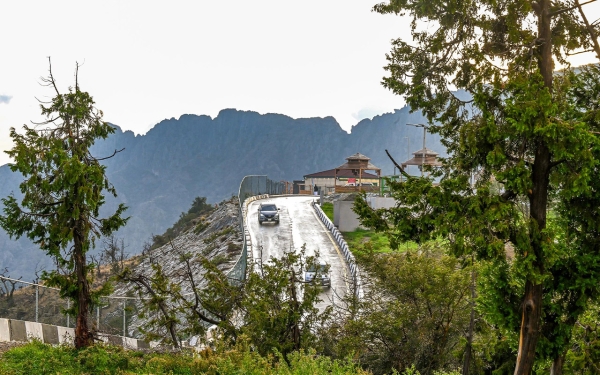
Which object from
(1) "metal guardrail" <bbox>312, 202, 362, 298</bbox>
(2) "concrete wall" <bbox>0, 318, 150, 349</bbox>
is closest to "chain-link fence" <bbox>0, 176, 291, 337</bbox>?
(2) "concrete wall" <bbox>0, 318, 150, 349</bbox>

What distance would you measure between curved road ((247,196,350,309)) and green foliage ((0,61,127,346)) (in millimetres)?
12212

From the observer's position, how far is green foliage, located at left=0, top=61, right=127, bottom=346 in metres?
11.7

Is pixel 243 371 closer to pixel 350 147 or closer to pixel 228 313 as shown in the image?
pixel 228 313

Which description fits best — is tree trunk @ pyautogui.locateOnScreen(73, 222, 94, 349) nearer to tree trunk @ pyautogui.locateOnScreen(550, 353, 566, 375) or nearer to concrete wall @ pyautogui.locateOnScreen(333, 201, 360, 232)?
tree trunk @ pyautogui.locateOnScreen(550, 353, 566, 375)

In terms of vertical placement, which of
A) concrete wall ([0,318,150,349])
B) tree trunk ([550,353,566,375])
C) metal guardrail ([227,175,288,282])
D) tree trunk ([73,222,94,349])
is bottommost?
tree trunk ([550,353,566,375])

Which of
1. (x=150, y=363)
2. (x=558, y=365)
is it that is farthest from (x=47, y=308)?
(x=558, y=365)

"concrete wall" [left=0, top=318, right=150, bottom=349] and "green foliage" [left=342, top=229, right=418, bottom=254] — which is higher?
"green foliage" [left=342, top=229, right=418, bottom=254]

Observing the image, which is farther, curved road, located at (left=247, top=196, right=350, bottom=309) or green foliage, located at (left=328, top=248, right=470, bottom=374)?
curved road, located at (left=247, top=196, right=350, bottom=309)

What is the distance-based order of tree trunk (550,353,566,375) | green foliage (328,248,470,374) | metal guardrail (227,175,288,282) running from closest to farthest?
tree trunk (550,353,566,375)
green foliage (328,248,470,374)
metal guardrail (227,175,288,282)

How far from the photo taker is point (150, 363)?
10.5 m

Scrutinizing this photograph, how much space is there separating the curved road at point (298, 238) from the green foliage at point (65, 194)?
12212 millimetres

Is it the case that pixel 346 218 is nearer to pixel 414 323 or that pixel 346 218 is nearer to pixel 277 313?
pixel 414 323

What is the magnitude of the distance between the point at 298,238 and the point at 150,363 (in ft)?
84.6

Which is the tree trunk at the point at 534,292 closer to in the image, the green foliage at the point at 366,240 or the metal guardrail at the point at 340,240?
the metal guardrail at the point at 340,240
